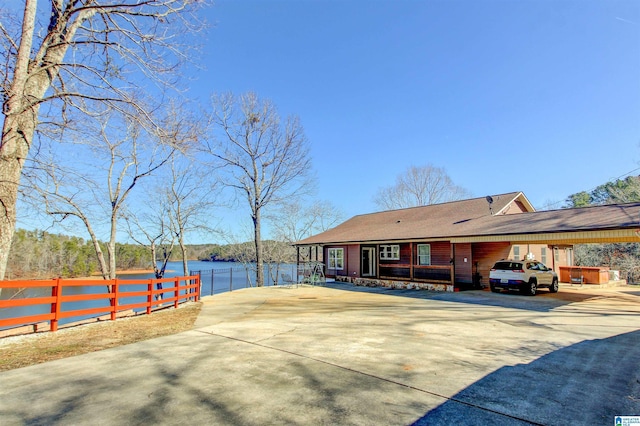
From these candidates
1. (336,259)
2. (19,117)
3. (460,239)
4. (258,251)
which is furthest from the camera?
(258,251)

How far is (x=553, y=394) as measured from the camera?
3990 millimetres

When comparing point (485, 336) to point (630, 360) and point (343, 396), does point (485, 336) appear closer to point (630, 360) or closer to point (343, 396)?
point (630, 360)

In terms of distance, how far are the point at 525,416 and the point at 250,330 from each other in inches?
213

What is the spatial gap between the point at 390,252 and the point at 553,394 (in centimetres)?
1607

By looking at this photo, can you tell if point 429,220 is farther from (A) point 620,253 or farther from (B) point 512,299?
(A) point 620,253

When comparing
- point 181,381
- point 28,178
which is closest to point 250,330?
point 181,381

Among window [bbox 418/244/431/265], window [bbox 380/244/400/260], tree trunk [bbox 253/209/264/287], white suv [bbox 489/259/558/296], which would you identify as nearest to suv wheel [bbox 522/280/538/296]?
white suv [bbox 489/259/558/296]

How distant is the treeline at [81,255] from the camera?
18.4 m

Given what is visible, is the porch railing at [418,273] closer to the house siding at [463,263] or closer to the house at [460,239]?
the house at [460,239]

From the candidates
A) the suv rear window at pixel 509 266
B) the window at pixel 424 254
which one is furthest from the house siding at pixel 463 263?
the suv rear window at pixel 509 266

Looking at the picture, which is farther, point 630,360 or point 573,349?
point 573,349

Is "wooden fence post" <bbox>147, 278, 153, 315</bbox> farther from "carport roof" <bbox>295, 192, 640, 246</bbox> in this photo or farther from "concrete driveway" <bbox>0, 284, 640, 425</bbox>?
"carport roof" <bbox>295, 192, 640, 246</bbox>

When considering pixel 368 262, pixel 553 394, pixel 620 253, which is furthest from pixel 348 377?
pixel 620 253

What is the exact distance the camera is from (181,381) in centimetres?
425
